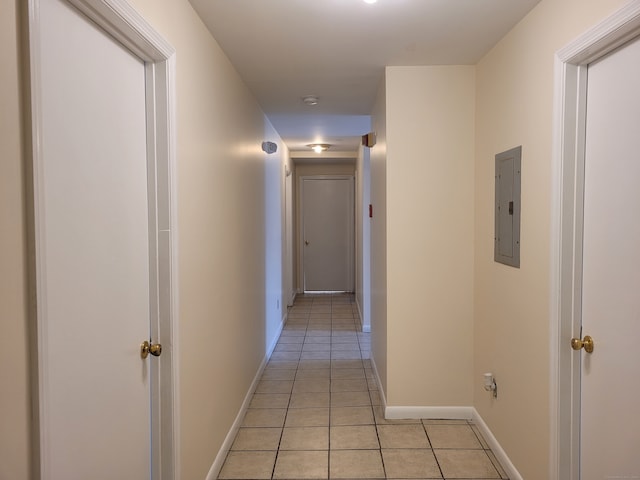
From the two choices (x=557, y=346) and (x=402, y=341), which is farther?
(x=402, y=341)

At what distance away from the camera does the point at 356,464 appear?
8.43 feet

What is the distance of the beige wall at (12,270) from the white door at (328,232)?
7.31 meters

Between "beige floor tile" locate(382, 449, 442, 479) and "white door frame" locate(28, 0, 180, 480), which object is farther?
"beige floor tile" locate(382, 449, 442, 479)

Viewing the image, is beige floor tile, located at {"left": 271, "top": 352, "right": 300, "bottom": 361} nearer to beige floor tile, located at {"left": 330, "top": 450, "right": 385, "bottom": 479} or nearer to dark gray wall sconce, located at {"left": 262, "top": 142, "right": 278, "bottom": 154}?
beige floor tile, located at {"left": 330, "top": 450, "right": 385, "bottom": 479}

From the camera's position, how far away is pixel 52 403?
1.13 m

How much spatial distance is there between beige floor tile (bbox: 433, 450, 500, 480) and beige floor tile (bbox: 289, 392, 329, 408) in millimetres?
991

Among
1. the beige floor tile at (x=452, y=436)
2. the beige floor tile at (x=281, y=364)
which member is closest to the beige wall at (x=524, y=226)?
the beige floor tile at (x=452, y=436)

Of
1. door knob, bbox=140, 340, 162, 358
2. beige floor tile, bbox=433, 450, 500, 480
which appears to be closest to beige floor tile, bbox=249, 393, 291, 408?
beige floor tile, bbox=433, 450, 500, 480

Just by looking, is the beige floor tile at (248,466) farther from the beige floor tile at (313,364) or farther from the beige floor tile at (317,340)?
the beige floor tile at (317,340)

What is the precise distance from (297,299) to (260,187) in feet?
13.1

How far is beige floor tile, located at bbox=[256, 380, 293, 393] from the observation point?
3.70 m

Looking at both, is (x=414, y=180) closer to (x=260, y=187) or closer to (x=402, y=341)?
(x=402, y=341)

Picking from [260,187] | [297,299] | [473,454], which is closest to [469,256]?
[473,454]

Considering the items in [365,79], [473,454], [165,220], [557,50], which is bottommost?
[473,454]
